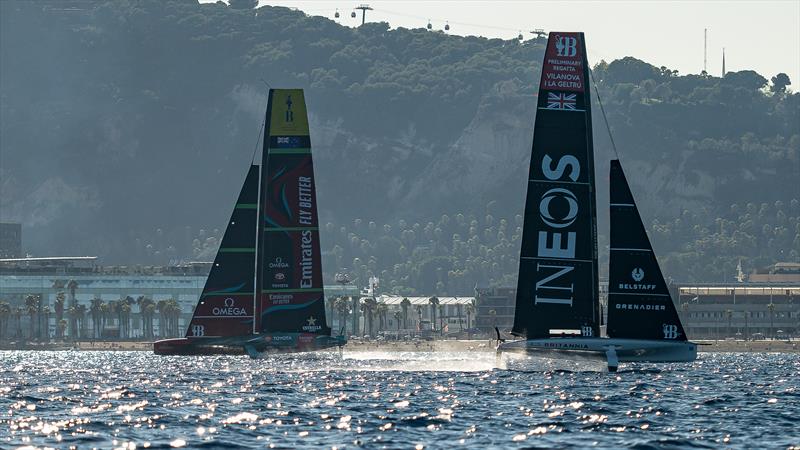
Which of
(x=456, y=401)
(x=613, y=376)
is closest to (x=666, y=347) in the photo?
(x=613, y=376)

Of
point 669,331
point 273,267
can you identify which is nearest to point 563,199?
point 669,331

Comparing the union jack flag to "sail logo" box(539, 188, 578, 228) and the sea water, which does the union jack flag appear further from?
the sea water

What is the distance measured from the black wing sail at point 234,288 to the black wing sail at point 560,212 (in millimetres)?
38011

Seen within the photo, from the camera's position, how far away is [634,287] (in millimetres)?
76000

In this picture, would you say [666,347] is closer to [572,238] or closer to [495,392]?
[572,238]

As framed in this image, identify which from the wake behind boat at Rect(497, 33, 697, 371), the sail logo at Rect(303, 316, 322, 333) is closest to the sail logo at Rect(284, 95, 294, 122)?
the sail logo at Rect(303, 316, 322, 333)

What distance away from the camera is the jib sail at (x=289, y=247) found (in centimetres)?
10906

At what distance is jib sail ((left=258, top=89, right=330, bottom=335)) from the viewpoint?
10906cm

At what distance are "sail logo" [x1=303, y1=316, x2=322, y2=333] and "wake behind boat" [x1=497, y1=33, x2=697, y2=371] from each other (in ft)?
112

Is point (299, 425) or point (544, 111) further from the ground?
point (544, 111)

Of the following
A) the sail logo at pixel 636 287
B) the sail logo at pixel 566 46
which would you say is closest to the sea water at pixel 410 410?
the sail logo at pixel 636 287

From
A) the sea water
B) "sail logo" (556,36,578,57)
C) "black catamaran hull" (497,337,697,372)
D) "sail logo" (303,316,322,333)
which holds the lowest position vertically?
the sea water

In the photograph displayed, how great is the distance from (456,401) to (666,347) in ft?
56.4

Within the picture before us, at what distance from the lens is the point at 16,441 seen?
146ft
